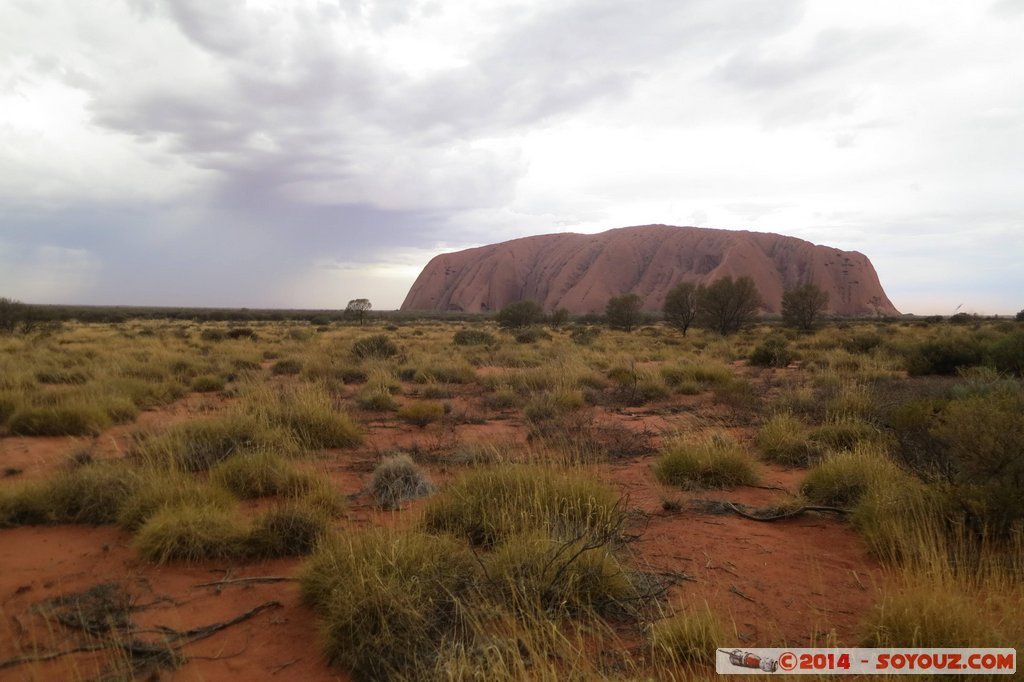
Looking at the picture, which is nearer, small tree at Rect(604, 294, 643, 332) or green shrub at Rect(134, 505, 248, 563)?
green shrub at Rect(134, 505, 248, 563)

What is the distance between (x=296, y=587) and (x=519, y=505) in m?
1.60

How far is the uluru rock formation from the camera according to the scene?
100625mm

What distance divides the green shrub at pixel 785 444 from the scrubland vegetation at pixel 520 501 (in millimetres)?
31

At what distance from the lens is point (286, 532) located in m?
4.03

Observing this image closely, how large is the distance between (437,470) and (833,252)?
123 m

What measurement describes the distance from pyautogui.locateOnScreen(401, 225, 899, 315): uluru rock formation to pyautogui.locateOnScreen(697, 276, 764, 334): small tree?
61.7 m

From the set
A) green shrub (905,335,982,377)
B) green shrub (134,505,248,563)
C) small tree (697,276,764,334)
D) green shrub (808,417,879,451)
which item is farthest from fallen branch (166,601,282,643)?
small tree (697,276,764,334)

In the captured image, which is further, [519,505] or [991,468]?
[519,505]

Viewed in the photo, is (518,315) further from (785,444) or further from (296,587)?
(296,587)

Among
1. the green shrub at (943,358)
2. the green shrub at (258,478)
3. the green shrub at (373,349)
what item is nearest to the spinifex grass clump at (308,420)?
the green shrub at (258,478)

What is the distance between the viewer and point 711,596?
10.4ft

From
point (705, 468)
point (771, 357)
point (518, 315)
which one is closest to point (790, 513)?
point (705, 468)

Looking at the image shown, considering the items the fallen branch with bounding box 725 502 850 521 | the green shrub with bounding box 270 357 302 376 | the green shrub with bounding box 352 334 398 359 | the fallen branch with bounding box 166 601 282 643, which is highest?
the green shrub with bounding box 352 334 398 359

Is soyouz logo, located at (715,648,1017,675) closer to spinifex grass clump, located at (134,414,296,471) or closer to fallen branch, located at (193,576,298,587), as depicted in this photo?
fallen branch, located at (193,576,298,587)
